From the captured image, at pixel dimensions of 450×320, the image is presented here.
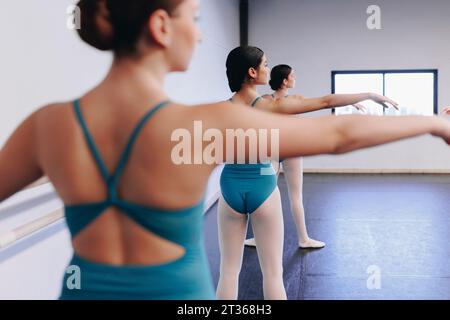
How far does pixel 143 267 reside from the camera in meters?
0.86

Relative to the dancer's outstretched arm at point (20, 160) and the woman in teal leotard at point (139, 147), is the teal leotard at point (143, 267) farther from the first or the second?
the dancer's outstretched arm at point (20, 160)

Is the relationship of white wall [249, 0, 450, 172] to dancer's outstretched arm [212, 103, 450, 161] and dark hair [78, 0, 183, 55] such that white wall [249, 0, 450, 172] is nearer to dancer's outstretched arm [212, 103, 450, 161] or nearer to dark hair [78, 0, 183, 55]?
dancer's outstretched arm [212, 103, 450, 161]

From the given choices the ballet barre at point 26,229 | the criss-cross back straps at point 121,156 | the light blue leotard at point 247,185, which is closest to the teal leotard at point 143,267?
the criss-cross back straps at point 121,156

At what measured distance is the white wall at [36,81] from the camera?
227 cm

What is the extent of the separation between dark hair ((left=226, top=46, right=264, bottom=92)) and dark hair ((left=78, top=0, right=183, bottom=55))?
1.92 m

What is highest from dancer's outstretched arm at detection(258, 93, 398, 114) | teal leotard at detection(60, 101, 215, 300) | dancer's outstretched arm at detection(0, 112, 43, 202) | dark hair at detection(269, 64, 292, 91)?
dark hair at detection(269, 64, 292, 91)

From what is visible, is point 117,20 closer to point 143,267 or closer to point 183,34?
point 183,34

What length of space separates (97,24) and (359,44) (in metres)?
9.18

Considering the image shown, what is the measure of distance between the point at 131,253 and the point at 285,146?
302 millimetres

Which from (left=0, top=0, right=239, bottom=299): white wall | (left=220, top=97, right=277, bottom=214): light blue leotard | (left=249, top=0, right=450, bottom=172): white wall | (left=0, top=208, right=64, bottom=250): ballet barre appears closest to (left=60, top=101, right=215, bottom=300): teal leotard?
(left=0, top=208, right=64, bottom=250): ballet barre

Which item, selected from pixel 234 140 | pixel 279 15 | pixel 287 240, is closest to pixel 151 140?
pixel 234 140

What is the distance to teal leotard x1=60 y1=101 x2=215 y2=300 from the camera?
0.84m

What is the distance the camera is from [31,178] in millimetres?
943
